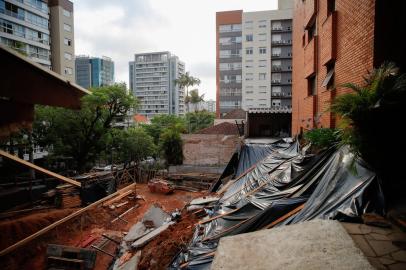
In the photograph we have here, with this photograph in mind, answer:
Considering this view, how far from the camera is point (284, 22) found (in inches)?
1634

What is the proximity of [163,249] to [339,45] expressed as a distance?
321 inches

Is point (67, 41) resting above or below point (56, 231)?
above

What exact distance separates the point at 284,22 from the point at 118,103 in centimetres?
3589

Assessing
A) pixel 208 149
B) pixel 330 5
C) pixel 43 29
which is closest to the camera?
pixel 330 5

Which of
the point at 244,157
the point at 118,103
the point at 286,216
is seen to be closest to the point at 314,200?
the point at 286,216

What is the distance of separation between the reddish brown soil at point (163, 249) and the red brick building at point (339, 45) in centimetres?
449

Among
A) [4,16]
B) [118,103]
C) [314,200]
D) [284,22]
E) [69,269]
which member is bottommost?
[69,269]

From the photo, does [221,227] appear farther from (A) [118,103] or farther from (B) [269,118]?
(B) [269,118]

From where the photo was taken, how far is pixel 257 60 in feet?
144

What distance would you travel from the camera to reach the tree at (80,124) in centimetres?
1642

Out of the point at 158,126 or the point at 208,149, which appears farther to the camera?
the point at 158,126

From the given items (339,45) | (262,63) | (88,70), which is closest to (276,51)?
(262,63)

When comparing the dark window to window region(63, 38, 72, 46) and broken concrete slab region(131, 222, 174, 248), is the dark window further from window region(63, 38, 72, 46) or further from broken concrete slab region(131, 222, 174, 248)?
window region(63, 38, 72, 46)

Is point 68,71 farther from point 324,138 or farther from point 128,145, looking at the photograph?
point 324,138
